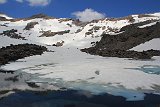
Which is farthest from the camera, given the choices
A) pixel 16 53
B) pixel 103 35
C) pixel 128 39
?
pixel 103 35

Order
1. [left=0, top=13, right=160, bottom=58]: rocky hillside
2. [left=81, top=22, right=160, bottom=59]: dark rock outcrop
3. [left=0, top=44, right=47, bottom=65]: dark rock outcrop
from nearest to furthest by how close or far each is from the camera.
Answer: [left=0, top=44, right=47, bottom=65]: dark rock outcrop
[left=0, top=13, right=160, bottom=58]: rocky hillside
[left=81, top=22, right=160, bottom=59]: dark rock outcrop

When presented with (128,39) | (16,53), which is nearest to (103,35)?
(128,39)

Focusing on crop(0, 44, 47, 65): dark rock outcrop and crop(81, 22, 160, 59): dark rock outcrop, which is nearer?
crop(0, 44, 47, 65): dark rock outcrop

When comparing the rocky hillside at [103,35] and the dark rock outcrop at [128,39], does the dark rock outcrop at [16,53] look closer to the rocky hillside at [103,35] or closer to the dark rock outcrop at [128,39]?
the rocky hillside at [103,35]

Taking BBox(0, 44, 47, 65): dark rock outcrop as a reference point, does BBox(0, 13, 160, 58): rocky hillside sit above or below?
above

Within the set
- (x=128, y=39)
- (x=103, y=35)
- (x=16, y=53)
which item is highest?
(x=103, y=35)

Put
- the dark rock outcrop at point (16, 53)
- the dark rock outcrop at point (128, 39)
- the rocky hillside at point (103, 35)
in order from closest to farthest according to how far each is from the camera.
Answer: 1. the dark rock outcrop at point (16, 53)
2. the rocky hillside at point (103, 35)
3. the dark rock outcrop at point (128, 39)

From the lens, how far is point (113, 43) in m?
54.3

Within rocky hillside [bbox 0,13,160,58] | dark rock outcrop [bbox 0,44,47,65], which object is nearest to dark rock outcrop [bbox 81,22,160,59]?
rocky hillside [bbox 0,13,160,58]

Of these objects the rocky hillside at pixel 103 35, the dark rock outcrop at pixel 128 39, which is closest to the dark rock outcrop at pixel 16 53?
the rocky hillside at pixel 103 35

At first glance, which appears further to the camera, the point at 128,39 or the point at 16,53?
the point at 128,39

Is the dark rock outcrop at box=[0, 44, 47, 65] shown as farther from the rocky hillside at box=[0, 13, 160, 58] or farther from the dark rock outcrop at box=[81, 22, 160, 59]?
the dark rock outcrop at box=[81, 22, 160, 59]

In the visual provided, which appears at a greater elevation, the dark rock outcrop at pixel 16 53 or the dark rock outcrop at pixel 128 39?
the dark rock outcrop at pixel 128 39

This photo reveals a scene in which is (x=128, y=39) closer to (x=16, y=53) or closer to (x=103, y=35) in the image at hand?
(x=103, y=35)
